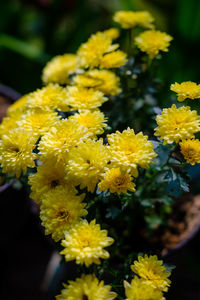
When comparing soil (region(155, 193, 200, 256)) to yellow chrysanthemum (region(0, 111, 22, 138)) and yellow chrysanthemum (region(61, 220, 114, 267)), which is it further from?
yellow chrysanthemum (region(0, 111, 22, 138))

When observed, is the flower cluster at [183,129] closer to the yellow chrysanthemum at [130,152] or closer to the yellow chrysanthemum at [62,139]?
the yellow chrysanthemum at [130,152]

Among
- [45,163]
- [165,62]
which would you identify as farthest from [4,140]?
[165,62]

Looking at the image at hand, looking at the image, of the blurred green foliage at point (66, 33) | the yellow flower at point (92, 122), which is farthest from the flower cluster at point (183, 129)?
the blurred green foliage at point (66, 33)

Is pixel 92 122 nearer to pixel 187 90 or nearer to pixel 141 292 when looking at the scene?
pixel 187 90

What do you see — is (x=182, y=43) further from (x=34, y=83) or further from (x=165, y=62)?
(x=34, y=83)

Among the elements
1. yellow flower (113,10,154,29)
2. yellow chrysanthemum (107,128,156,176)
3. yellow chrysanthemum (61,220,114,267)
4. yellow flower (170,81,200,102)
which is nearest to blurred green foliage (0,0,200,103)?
yellow flower (113,10,154,29)

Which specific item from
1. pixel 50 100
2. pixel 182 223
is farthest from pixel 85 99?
pixel 182 223
